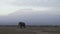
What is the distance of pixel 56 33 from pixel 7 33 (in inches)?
172

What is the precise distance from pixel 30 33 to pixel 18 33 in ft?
3.51

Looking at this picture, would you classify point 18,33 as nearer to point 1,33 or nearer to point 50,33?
point 1,33

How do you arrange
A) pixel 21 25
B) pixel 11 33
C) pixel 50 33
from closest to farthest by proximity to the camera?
pixel 11 33 → pixel 50 33 → pixel 21 25

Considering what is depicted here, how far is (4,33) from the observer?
1390 cm

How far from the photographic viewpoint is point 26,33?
1442cm

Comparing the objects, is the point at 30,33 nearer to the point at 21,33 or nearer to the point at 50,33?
the point at 21,33

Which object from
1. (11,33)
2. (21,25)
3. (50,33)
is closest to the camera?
(11,33)

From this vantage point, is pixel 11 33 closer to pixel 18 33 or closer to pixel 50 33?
pixel 18 33

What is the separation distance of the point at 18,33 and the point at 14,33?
0.35 m

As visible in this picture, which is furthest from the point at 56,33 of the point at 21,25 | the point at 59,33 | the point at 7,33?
the point at 21,25

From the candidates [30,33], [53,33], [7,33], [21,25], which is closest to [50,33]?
[53,33]

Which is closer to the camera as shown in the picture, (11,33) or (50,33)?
(11,33)

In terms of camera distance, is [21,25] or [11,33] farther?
[21,25]

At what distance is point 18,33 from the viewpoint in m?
13.9
